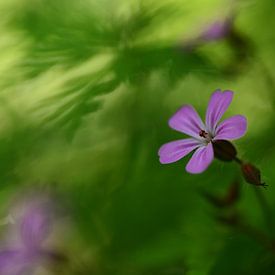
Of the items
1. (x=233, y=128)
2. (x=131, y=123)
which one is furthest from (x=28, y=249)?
(x=233, y=128)

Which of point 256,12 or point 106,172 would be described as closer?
point 106,172

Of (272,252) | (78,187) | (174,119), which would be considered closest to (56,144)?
(78,187)

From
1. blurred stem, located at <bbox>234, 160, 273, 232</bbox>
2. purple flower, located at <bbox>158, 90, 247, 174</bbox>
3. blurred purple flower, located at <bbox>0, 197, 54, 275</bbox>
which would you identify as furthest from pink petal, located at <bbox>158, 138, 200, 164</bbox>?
blurred purple flower, located at <bbox>0, 197, 54, 275</bbox>

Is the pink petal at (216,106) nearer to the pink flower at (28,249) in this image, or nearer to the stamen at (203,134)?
the stamen at (203,134)

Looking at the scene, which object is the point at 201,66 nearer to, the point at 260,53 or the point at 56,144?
the point at 260,53

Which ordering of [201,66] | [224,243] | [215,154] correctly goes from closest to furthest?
[215,154] → [224,243] → [201,66]

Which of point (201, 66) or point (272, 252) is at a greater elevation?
point (201, 66)

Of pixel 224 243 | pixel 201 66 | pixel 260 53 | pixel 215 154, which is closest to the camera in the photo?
pixel 215 154
